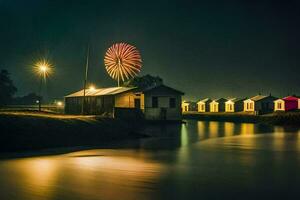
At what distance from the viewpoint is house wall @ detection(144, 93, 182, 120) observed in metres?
58.6

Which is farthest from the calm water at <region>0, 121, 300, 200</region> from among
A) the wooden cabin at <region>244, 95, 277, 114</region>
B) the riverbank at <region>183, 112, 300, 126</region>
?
the wooden cabin at <region>244, 95, 277, 114</region>

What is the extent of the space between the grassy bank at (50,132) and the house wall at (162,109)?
66.6ft

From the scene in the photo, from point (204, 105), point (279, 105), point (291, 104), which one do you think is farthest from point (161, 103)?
point (204, 105)

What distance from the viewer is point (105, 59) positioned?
80.6 metres

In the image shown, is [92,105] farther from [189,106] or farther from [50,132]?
[189,106]

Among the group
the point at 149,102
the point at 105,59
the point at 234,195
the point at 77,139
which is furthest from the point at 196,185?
the point at 105,59

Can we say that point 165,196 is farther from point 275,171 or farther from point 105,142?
point 105,142

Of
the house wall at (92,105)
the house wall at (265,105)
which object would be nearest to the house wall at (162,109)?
the house wall at (92,105)

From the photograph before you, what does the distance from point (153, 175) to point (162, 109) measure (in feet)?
137

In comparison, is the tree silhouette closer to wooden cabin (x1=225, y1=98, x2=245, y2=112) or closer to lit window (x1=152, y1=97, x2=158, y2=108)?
lit window (x1=152, y1=97, x2=158, y2=108)

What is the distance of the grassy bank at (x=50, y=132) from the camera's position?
27.7 metres

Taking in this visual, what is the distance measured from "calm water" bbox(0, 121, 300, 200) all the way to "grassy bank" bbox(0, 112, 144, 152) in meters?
4.29

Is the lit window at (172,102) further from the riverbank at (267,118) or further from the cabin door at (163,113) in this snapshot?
the riverbank at (267,118)

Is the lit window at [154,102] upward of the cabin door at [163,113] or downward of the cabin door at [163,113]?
upward
